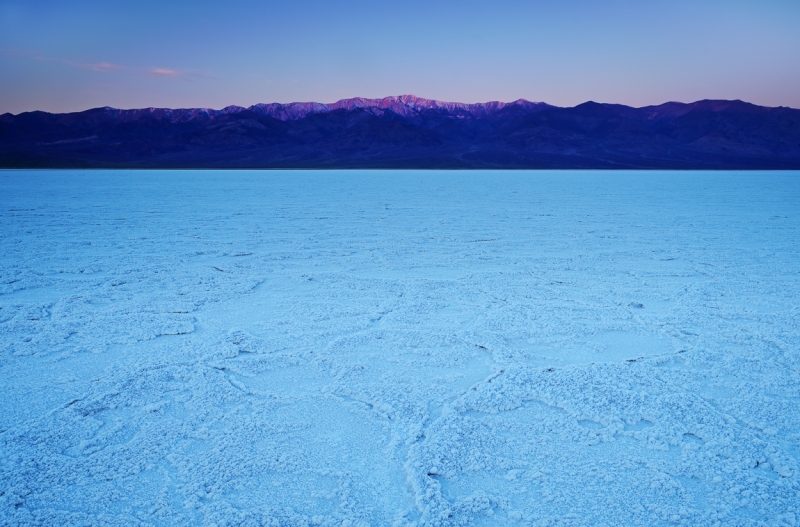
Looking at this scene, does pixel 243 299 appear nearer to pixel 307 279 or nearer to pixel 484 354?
pixel 307 279

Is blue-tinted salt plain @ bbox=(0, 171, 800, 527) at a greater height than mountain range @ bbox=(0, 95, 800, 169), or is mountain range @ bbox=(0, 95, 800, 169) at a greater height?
mountain range @ bbox=(0, 95, 800, 169)

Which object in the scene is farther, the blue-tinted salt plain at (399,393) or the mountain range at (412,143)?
the mountain range at (412,143)

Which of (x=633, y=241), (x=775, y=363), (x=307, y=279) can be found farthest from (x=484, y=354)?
(x=633, y=241)

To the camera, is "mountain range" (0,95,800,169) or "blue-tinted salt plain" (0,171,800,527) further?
"mountain range" (0,95,800,169)

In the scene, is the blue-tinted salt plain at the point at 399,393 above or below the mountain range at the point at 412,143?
below
